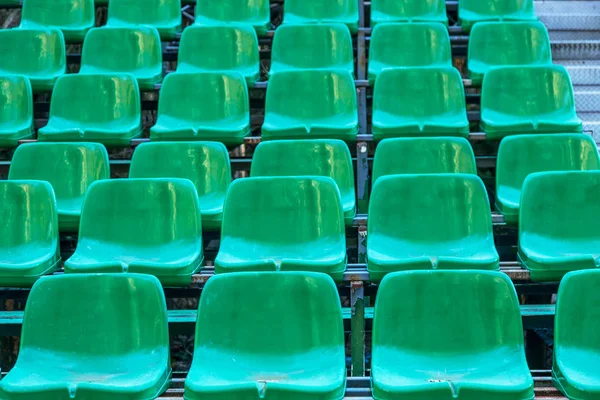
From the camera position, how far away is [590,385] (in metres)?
1.97

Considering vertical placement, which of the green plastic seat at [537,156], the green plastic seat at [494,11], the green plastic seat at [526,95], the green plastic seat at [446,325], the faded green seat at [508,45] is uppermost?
the green plastic seat at [494,11]

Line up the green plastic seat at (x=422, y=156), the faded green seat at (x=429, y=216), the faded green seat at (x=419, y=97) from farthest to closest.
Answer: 1. the faded green seat at (x=419, y=97)
2. the green plastic seat at (x=422, y=156)
3. the faded green seat at (x=429, y=216)

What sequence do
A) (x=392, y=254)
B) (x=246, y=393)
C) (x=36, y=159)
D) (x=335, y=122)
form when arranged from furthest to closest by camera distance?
(x=335, y=122) → (x=36, y=159) → (x=392, y=254) → (x=246, y=393)

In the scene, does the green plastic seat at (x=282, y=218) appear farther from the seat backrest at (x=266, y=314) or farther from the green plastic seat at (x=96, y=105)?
the green plastic seat at (x=96, y=105)

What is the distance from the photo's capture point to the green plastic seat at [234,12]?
178 inches

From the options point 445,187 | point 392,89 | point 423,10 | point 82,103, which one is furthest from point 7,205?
point 423,10

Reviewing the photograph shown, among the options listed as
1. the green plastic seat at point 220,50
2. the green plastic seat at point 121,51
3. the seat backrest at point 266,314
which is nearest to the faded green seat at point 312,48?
the green plastic seat at point 220,50

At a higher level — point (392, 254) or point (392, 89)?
point (392, 89)

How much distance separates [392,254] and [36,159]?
1447 millimetres

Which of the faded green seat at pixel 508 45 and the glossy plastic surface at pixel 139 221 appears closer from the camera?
the glossy plastic surface at pixel 139 221

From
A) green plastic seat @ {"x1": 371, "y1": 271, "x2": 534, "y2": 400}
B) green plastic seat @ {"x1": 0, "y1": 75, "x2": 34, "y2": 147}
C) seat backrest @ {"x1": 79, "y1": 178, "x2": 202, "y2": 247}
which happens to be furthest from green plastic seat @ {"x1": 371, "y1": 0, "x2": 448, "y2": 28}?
green plastic seat @ {"x1": 371, "y1": 271, "x2": 534, "y2": 400}

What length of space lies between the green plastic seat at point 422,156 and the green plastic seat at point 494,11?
1.57 meters

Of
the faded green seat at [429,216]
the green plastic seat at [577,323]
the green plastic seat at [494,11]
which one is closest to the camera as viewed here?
the green plastic seat at [577,323]

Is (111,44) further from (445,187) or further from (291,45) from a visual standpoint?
(445,187)
